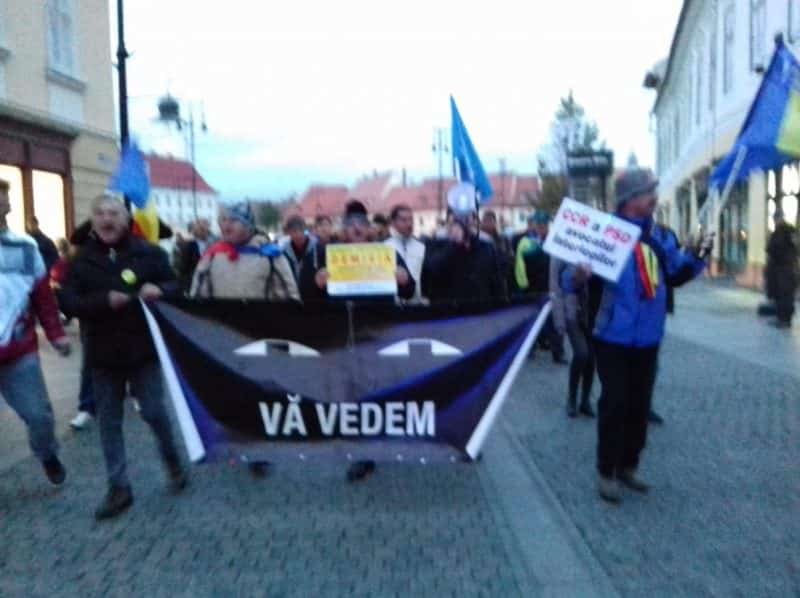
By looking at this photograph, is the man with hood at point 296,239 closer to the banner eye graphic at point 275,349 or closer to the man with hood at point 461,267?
the man with hood at point 461,267

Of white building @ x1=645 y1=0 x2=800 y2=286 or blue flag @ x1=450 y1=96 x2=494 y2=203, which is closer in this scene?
blue flag @ x1=450 y1=96 x2=494 y2=203

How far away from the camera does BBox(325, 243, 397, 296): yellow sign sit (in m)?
6.73

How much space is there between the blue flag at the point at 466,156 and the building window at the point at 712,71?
23861mm

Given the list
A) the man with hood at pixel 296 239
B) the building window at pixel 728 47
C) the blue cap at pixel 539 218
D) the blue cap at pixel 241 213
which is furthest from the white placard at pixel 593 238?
the building window at pixel 728 47

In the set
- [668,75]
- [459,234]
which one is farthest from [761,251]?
[668,75]

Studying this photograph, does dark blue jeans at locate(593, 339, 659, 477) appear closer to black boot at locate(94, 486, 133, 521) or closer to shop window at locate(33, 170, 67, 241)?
black boot at locate(94, 486, 133, 521)

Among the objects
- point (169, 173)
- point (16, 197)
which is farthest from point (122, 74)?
point (169, 173)

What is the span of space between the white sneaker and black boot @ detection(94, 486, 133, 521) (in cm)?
256

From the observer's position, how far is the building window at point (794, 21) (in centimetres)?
1992

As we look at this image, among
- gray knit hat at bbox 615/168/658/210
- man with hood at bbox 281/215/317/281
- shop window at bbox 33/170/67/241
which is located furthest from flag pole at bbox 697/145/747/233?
shop window at bbox 33/170/67/241

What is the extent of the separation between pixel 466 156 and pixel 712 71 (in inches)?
990

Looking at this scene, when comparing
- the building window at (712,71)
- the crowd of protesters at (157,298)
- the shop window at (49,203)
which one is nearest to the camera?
the crowd of protesters at (157,298)

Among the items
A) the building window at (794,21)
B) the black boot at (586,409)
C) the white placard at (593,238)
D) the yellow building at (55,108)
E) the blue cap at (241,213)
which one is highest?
the building window at (794,21)

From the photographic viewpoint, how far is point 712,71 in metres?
32.2
